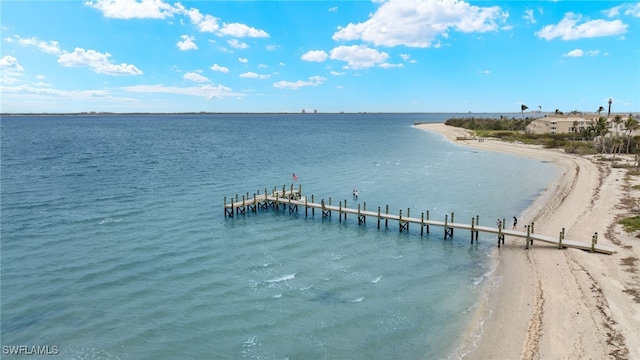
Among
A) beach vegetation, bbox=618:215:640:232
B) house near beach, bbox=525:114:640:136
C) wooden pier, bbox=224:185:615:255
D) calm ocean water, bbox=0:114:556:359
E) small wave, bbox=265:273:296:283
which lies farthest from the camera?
house near beach, bbox=525:114:640:136

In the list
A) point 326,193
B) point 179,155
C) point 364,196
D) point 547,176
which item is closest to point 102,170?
point 179,155

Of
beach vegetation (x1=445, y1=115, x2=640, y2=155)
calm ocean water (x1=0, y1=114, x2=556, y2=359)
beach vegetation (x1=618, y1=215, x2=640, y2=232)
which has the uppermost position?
beach vegetation (x1=445, y1=115, x2=640, y2=155)

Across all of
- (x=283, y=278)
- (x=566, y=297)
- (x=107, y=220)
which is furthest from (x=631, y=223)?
(x=107, y=220)

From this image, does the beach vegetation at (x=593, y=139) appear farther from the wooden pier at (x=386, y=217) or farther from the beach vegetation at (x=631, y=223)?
the wooden pier at (x=386, y=217)

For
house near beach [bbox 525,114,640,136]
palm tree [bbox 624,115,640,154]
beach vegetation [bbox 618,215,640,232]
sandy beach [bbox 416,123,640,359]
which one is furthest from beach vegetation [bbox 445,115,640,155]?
sandy beach [bbox 416,123,640,359]

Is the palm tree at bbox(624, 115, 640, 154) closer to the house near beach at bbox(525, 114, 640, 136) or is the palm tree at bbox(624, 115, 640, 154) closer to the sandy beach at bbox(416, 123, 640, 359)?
the house near beach at bbox(525, 114, 640, 136)

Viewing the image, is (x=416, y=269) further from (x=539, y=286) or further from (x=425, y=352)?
(x=425, y=352)

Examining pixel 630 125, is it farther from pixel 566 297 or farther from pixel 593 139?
pixel 566 297

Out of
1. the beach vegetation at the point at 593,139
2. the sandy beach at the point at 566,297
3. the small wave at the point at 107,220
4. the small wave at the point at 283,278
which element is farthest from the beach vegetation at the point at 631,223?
the small wave at the point at 107,220
